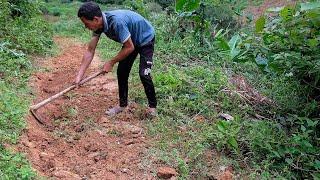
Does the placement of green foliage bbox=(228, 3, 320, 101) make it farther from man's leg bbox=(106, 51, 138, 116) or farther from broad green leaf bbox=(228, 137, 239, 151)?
man's leg bbox=(106, 51, 138, 116)

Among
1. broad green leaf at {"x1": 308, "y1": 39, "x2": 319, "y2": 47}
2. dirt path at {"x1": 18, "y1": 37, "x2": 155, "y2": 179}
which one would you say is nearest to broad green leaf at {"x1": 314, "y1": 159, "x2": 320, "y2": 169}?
broad green leaf at {"x1": 308, "y1": 39, "x2": 319, "y2": 47}

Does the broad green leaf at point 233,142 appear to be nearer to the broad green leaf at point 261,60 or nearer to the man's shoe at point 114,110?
the broad green leaf at point 261,60

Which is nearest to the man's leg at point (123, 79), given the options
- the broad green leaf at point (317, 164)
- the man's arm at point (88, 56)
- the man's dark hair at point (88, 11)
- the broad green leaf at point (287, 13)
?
the man's arm at point (88, 56)

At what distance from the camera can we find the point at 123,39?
397 cm

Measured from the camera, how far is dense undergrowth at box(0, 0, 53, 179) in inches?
122

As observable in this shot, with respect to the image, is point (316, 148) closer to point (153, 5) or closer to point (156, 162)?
point (156, 162)

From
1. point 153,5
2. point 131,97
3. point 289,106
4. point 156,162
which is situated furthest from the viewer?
point 153,5

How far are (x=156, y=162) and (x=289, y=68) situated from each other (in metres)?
1.57

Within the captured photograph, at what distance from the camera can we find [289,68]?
163 inches

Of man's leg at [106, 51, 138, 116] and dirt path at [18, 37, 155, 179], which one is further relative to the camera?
man's leg at [106, 51, 138, 116]

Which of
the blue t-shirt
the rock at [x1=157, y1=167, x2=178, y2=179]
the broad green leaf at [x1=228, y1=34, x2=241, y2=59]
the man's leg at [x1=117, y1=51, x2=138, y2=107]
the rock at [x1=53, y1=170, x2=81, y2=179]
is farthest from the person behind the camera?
the man's leg at [x1=117, y1=51, x2=138, y2=107]

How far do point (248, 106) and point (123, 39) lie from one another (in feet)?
5.82

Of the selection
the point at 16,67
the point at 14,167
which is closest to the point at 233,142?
the point at 14,167

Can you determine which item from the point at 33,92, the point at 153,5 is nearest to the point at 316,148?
the point at 33,92
